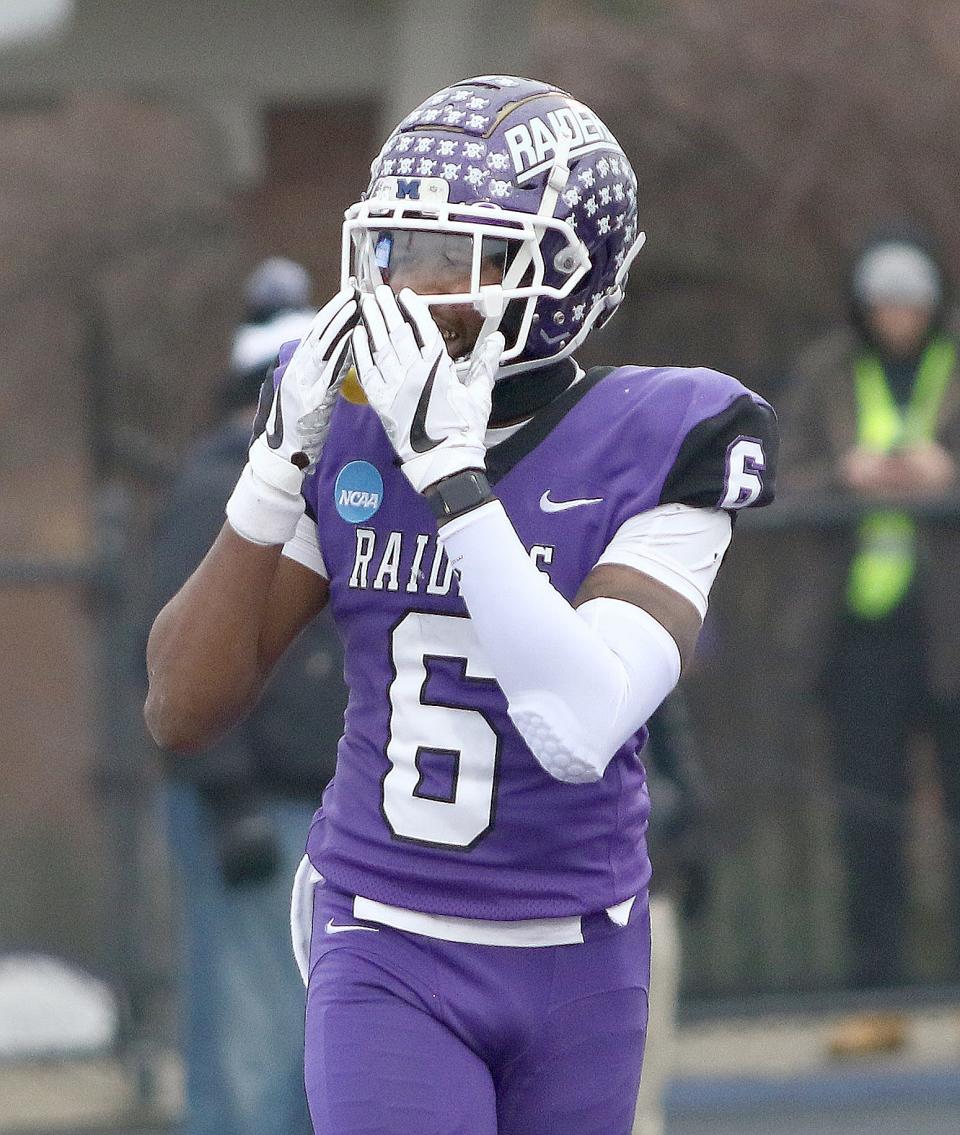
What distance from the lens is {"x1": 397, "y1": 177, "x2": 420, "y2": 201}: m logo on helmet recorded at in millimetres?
2625

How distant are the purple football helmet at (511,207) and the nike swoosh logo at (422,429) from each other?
14 cm

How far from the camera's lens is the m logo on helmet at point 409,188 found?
8.61ft

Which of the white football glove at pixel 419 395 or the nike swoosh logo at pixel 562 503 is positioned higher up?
the white football glove at pixel 419 395

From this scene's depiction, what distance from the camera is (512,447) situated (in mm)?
2705

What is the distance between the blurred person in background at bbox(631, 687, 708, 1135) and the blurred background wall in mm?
1289

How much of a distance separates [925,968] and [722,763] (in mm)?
781

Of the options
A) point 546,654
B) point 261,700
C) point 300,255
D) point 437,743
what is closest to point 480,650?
point 437,743

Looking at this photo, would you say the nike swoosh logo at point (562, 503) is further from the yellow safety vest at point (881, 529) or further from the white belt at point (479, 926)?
the yellow safety vest at point (881, 529)

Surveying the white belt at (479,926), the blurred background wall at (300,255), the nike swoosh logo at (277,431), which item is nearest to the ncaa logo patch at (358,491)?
the nike swoosh logo at (277,431)

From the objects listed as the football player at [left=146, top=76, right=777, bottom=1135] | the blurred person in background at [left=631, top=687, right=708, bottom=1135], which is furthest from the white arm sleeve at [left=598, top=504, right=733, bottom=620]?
the blurred person in background at [left=631, top=687, right=708, bottom=1135]

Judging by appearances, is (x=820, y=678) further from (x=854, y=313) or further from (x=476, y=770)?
(x=476, y=770)

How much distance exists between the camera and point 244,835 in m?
4.38

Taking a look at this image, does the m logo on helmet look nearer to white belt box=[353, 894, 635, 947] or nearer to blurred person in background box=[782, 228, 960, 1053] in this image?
white belt box=[353, 894, 635, 947]

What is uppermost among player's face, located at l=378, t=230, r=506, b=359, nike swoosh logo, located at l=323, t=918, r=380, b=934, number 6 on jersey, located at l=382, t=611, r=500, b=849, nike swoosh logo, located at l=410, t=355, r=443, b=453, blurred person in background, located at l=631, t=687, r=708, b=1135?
player's face, located at l=378, t=230, r=506, b=359
